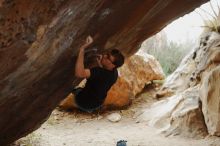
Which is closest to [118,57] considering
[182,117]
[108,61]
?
[108,61]

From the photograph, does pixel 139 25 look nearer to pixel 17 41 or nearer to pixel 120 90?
pixel 17 41

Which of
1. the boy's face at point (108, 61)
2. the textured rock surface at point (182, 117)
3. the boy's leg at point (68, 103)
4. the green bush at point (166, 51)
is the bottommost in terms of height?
the textured rock surface at point (182, 117)

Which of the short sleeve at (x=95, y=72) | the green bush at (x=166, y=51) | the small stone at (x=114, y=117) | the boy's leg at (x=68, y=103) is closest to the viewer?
the short sleeve at (x=95, y=72)

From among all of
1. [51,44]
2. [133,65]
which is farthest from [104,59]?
[133,65]

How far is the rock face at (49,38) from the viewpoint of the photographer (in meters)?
4.09

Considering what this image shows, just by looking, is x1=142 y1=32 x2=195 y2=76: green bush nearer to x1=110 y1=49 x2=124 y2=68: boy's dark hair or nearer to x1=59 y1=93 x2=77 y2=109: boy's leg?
x1=59 y1=93 x2=77 y2=109: boy's leg

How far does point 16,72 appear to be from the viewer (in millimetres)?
4594

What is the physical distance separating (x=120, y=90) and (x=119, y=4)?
247 inches

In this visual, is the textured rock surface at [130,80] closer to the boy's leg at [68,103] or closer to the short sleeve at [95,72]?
the boy's leg at [68,103]

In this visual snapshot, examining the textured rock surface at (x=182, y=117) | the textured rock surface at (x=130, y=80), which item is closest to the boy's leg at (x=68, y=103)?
the textured rock surface at (x=130, y=80)

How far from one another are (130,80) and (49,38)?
736 cm

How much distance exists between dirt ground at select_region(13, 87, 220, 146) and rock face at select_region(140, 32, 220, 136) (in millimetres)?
285

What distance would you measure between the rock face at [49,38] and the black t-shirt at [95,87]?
0.44m

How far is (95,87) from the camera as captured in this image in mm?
5410
